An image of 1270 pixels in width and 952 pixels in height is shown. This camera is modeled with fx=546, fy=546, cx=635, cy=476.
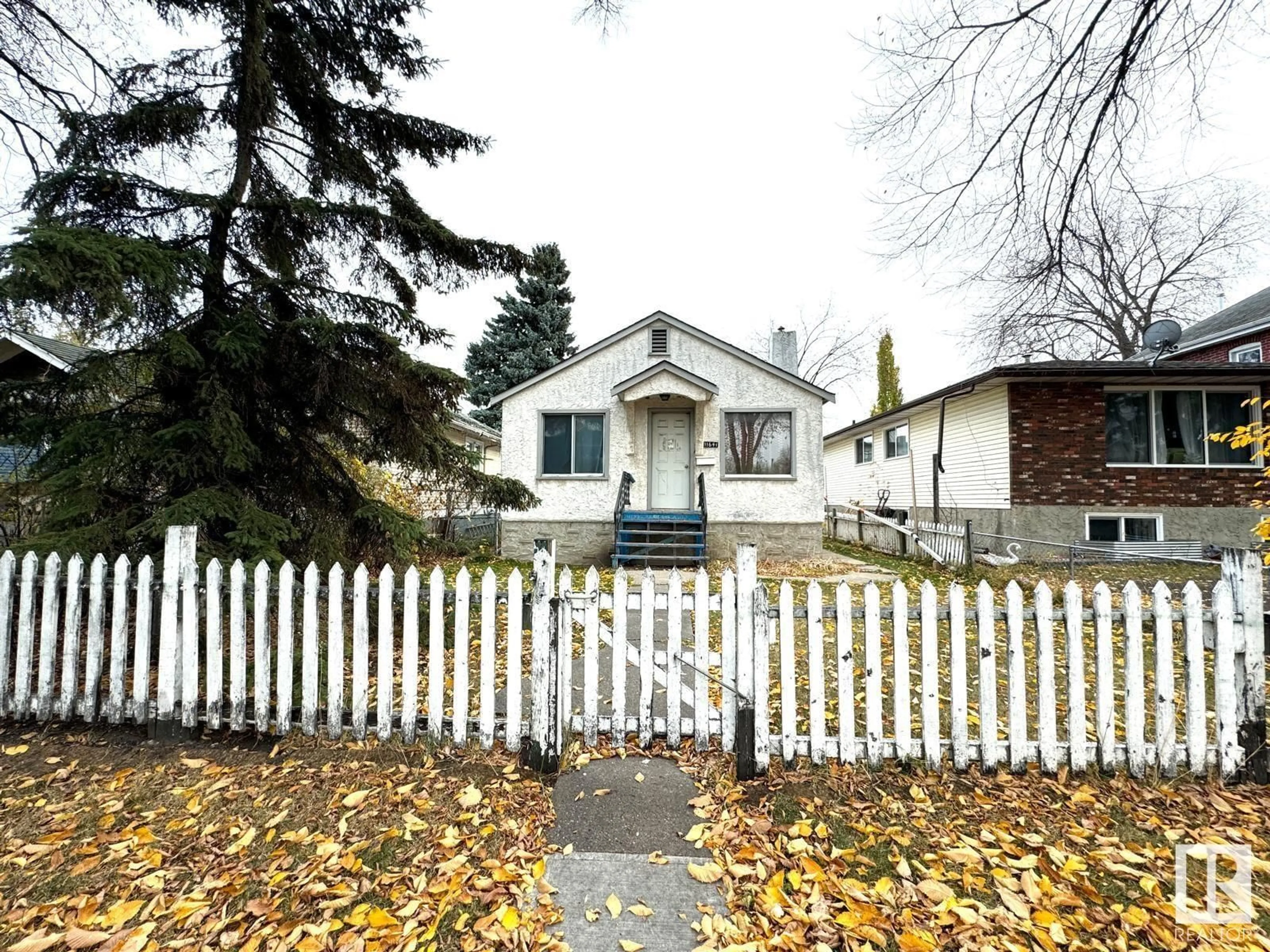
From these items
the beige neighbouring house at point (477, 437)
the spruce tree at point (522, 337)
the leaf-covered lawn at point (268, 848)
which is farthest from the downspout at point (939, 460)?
the spruce tree at point (522, 337)

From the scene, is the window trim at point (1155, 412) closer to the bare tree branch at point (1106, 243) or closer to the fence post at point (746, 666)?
the bare tree branch at point (1106, 243)

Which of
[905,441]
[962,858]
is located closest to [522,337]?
[905,441]

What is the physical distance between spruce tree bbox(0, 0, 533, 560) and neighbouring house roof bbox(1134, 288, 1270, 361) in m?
20.0

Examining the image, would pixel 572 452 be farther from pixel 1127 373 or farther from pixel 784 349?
pixel 1127 373

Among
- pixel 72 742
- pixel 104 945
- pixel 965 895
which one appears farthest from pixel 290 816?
pixel 965 895

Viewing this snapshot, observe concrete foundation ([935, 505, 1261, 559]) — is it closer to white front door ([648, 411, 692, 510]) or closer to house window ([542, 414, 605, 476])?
white front door ([648, 411, 692, 510])

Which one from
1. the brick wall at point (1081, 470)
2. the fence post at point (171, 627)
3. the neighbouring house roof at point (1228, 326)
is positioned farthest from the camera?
the neighbouring house roof at point (1228, 326)

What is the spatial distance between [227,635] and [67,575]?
220 cm

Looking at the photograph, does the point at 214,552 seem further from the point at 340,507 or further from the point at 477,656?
the point at 477,656

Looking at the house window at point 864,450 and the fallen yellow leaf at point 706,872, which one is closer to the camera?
the fallen yellow leaf at point 706,872

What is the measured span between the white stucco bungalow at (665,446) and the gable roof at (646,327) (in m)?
0.03

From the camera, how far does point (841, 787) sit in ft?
9.68

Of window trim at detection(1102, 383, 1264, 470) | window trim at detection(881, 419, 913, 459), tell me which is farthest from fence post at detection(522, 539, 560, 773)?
window trim at detection(881, 419, 913, 459)

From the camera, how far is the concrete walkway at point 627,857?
2068mm
